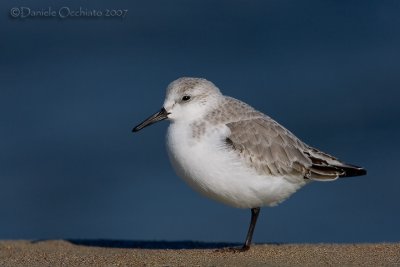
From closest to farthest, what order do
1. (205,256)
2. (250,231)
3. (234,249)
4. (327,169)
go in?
(205,256), (234,249), (250,231), (327,169)

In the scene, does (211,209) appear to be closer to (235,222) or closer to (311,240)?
(235,222)

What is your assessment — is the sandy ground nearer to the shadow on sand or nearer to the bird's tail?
the shadow on sand

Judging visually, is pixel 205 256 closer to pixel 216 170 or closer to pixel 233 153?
pixel 216 170

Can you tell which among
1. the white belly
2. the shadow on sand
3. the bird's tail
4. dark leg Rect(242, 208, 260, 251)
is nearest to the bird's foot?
dark leg Rect(242, 208, 260, 251)

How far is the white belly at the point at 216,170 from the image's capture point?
7.43 metres

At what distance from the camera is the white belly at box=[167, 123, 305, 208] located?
743 centimetres

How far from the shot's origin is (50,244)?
28.1ft

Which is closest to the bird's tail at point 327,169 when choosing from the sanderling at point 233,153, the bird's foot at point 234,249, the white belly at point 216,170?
the sanderling at point 233,153

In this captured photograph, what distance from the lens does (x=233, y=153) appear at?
752 centimetres

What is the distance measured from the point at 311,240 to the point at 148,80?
5177mm

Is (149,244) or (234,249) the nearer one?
(234,249)

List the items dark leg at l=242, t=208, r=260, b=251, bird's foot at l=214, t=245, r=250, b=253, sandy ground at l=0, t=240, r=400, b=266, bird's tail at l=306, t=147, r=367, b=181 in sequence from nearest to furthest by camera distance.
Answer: sandy ground at l=0, t=240, r=400, b=266 → bird's foot at l=214, t=245, r=250, b=253 → dark leg at l=242, t=208, r=260, b=251 → bird's tail at l=306, t=147, r=367, b=181

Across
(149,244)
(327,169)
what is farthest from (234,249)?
(149,244)

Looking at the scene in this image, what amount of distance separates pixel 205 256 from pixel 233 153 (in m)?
0.93
